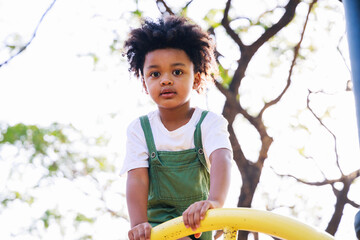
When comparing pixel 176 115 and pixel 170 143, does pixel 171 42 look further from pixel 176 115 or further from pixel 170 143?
pixel 170 143

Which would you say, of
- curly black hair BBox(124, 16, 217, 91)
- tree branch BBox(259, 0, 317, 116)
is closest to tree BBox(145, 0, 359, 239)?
tree branch BBox(259, 0, 317, 116)

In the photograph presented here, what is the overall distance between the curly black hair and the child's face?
0.15 ft

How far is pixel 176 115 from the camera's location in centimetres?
205

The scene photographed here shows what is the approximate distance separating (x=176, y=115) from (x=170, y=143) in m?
0.14

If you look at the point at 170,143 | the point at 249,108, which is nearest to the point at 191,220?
the point at 170,143

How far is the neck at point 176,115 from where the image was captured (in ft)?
6.68

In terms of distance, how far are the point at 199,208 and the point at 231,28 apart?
136 inches

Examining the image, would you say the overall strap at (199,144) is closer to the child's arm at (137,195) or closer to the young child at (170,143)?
the young child at (170,143)

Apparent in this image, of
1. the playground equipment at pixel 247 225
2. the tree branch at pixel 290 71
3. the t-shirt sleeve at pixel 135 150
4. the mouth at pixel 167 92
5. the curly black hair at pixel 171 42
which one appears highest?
the tree branch at pixel 290 71

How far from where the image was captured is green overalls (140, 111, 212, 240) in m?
1.91

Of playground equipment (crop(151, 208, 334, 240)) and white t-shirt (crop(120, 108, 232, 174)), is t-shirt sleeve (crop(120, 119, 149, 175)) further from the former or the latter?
playground equipment (crop(151, 208, 334, 240))

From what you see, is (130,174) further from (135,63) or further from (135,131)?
(135,63)

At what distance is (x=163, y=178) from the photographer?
1928 millimetres

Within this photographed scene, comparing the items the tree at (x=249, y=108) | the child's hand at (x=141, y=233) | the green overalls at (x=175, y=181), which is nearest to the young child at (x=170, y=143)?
the green overalls at (x=175, y=181)
